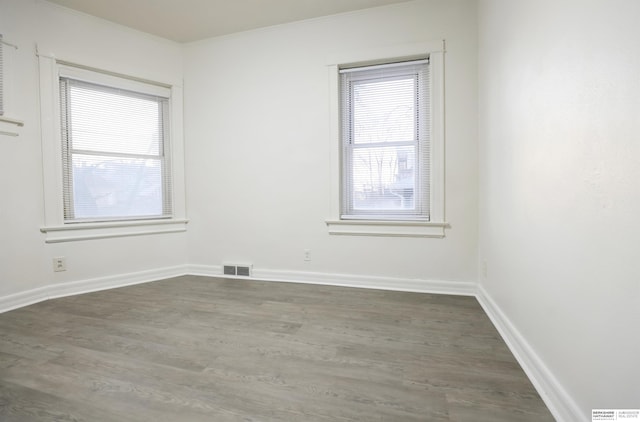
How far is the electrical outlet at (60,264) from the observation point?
115 inches

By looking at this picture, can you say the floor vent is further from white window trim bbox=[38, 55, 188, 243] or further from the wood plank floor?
white window trim bbox=[38, 55, 188, 243]

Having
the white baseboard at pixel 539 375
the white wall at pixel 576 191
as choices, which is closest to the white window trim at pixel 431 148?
the white wall at pixel 576 191

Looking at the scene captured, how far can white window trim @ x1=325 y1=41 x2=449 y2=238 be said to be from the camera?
2900 millimetres

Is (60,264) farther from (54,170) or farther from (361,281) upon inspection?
(361,281)

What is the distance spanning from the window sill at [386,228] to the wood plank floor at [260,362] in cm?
63

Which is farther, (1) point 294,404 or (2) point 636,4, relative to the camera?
(1) point 294,404

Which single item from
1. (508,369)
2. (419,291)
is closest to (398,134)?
(419,291)

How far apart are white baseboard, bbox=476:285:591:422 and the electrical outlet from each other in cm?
383

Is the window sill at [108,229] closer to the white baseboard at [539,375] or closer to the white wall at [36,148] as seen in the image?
the white wall at [36,148]

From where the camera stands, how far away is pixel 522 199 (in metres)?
1.72

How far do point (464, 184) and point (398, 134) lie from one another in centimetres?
81

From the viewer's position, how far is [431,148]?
295cm

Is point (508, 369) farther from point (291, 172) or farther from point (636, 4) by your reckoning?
point (291, 172)

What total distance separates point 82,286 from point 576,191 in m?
3.95
